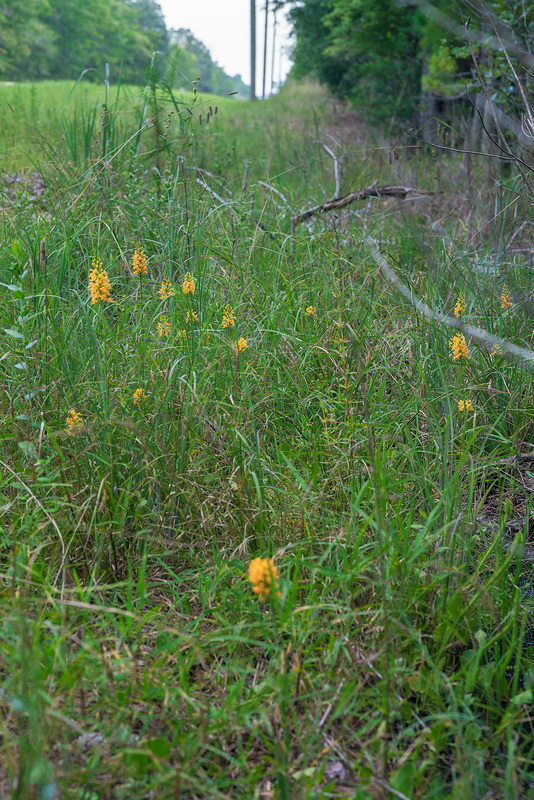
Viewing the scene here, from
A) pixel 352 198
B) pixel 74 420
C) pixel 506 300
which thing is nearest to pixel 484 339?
pixel 506 300

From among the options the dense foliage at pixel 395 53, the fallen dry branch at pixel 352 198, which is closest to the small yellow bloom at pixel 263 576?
the fallen dry branch at pixel 352 198

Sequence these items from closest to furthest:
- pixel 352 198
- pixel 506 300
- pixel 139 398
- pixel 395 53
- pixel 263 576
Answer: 1. pixel 263 576
2. pixel 139 398
3. pixel 506 300
4. pixel 352 198
5. pixel 395 53

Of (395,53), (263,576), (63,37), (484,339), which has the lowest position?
(263,576)

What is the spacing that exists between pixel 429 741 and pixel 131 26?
62.1 metres

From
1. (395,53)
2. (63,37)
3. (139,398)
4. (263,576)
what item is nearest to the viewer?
(263,576)

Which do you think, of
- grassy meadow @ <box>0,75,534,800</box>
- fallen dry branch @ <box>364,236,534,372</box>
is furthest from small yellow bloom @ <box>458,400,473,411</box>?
fallen dry branch @ <box>364,236,534,372</box>

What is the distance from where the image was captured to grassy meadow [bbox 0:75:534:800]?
4.02ft

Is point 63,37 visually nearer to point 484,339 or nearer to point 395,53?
point 395,53

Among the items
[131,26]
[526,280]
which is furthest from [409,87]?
[131,26]

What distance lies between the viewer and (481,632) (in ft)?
4.72

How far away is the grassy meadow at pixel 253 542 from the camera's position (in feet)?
4.02

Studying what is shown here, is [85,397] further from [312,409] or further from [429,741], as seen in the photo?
[429,741]

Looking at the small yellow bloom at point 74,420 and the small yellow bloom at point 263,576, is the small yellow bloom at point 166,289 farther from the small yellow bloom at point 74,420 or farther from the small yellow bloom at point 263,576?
the small yellow bloom at point 263,576

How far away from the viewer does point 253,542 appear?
6.07 ft
